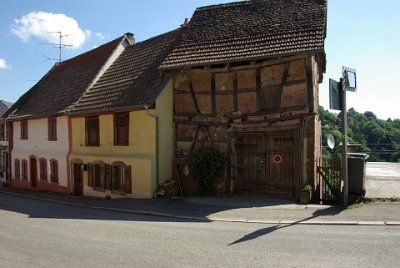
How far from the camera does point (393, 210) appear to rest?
10.2 meters

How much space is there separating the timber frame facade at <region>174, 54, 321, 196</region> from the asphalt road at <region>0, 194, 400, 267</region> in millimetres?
4515

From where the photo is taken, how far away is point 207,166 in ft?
48.3

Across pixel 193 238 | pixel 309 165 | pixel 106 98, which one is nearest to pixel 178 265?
pixel 193 238

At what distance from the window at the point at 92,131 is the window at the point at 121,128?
1635 mm

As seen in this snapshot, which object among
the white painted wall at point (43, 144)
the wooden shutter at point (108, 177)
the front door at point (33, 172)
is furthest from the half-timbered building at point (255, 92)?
the front door at point (33, 172)

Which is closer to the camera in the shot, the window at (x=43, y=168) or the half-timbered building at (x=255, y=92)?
the half-timbered building at (x=255, y=92)

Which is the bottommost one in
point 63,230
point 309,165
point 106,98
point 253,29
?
A: point 63,230

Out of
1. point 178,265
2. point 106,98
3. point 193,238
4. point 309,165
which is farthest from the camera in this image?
point 106,98

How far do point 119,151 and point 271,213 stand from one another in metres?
8.57

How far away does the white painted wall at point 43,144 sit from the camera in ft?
70.6

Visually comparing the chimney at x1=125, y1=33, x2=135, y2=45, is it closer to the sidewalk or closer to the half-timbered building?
the half-timbered building

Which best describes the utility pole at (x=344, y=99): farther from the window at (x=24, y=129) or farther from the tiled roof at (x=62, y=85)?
the window at (x=24, y=129)

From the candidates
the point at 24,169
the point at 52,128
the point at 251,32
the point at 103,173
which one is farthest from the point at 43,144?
the point at 251,32

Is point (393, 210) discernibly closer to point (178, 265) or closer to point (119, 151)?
point (178, 265)
